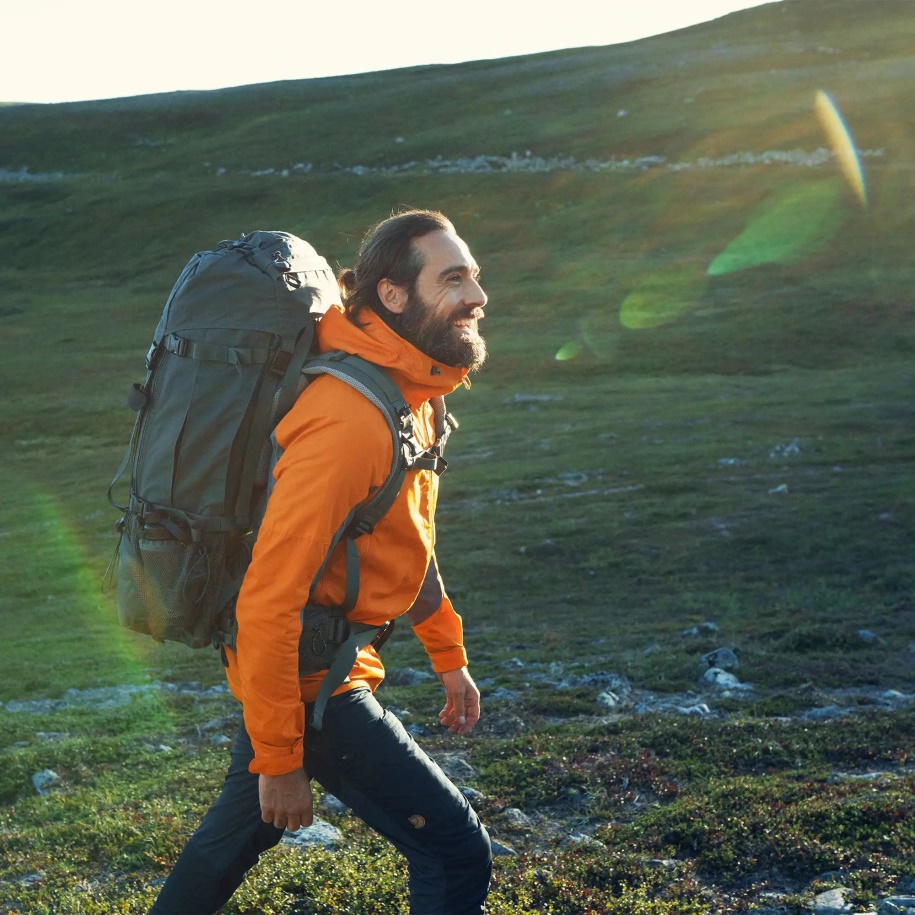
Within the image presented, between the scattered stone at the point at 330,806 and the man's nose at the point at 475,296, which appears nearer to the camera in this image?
the man's nose at the point at 475,296

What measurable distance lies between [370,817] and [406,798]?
23cm

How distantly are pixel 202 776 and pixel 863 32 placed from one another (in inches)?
4863

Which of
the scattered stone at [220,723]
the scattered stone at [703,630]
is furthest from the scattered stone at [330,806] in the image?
the scattered stone at [703,630]

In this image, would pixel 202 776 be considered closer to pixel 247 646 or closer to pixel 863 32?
pixel 247 646

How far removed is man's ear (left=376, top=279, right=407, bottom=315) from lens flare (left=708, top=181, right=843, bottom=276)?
5429 centimetres

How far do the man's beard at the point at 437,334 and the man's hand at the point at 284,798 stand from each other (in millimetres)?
1739

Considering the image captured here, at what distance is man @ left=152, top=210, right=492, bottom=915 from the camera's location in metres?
4.03

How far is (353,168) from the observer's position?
312 ft

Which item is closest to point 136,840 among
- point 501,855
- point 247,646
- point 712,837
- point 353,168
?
point 501,855

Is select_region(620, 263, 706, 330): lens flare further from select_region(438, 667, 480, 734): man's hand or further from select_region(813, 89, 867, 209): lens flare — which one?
select_region(438, 667, 480, 734): man's hand

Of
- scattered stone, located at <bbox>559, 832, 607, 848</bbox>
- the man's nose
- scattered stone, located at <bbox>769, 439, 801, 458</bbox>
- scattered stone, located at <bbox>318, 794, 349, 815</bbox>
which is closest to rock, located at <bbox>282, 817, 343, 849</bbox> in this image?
scattered stone, located at <bbox>318, 794, 349, 815</bbox>

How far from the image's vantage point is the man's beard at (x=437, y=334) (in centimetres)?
457

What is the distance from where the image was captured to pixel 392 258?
4.69 meters

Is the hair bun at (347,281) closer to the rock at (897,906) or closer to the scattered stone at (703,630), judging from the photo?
the rock at (897,906)
